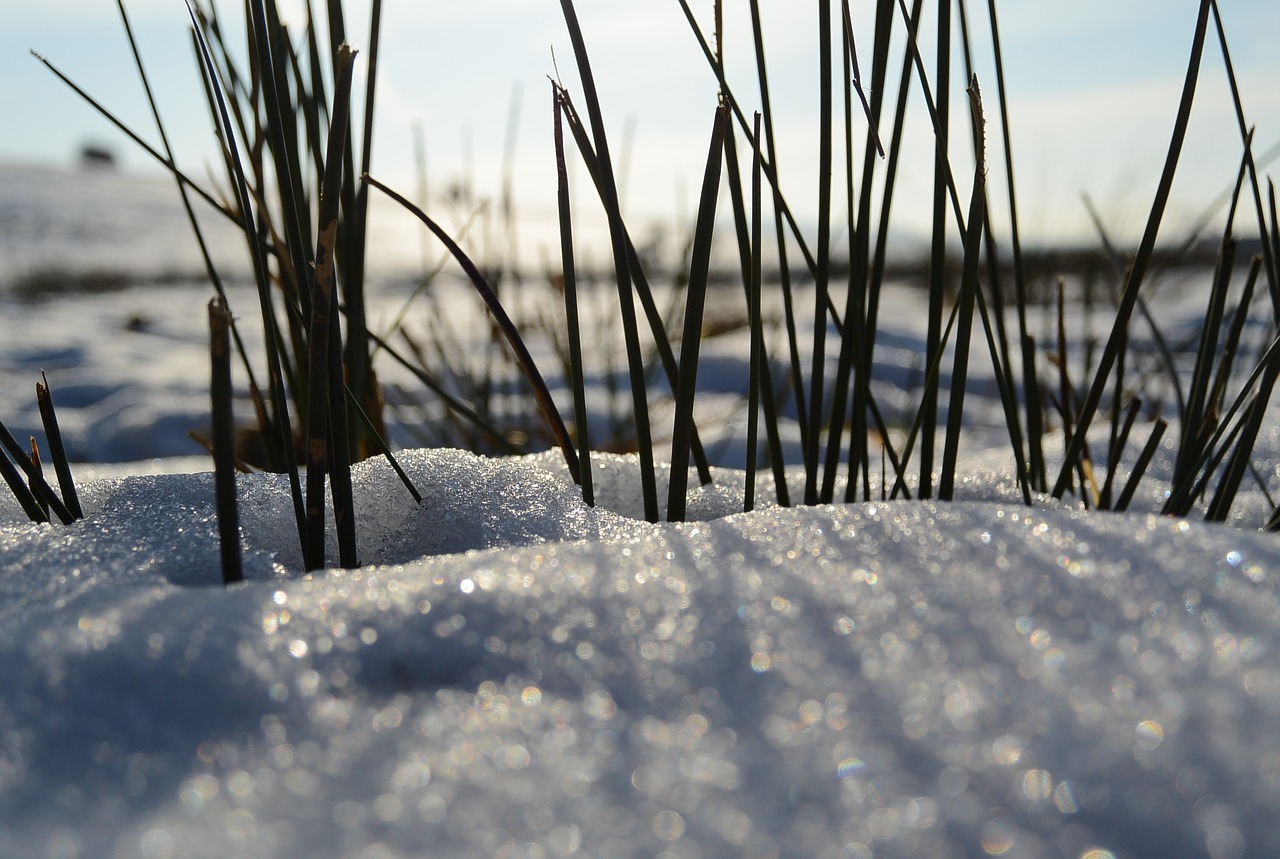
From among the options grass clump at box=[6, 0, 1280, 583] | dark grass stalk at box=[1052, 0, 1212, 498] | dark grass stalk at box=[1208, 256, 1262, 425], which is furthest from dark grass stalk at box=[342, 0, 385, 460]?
dark grass stalk at box=[1208, 256, 1262, 425]

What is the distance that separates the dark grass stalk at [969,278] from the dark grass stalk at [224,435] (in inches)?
16.2

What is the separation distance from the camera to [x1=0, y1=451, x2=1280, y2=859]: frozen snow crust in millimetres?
309

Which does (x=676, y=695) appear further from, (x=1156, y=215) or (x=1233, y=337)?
(x=1233, y=337)

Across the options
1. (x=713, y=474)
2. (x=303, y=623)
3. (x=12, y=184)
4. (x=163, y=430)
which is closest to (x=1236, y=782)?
(x=303, y=623)

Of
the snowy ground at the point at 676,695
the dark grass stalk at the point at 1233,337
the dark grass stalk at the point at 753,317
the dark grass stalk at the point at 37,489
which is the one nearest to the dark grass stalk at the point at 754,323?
the dark grass stalk at the point at 753,317

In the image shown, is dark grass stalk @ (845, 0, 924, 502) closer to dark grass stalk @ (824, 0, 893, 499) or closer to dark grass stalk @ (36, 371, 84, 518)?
dark grass stalk @ (824, 0, 893, 499)

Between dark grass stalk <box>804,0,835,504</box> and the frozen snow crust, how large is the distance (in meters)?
0.18

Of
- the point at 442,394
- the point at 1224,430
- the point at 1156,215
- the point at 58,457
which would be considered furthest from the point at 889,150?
the point at 58,457

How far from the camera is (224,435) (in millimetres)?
441

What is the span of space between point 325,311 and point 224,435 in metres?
0.11

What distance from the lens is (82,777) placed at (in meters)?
0.34

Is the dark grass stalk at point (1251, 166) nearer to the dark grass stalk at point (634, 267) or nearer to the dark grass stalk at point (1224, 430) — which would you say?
the dark grass stalk at point (1224, 430)

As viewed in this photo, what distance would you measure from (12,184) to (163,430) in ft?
40.7

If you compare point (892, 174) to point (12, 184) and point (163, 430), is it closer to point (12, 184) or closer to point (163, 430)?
point (163, 430)
